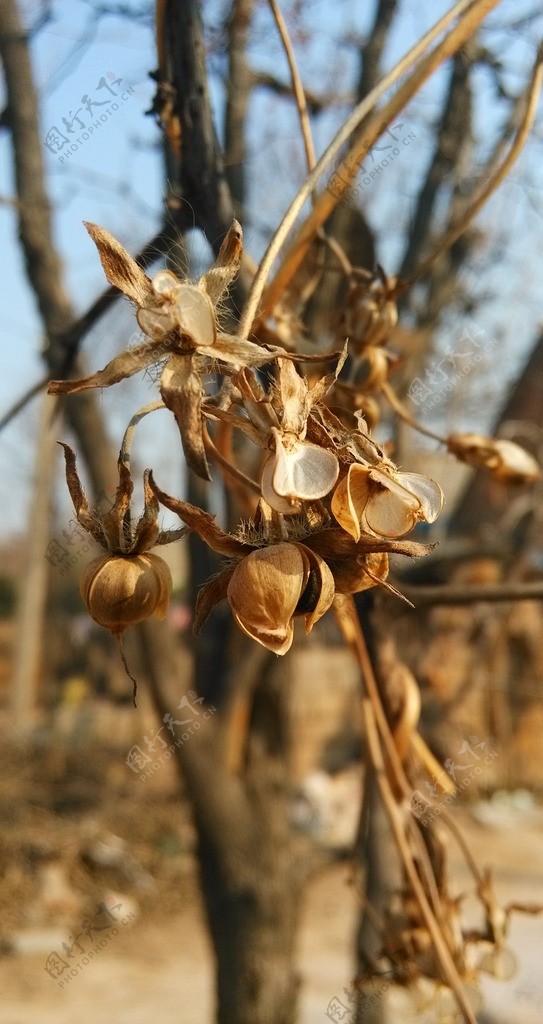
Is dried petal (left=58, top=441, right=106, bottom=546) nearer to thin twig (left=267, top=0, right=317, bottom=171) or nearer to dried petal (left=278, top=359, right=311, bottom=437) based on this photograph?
dried petal (left=278, top=359, right=311, bottom=437)

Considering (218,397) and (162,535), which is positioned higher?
(218,397)

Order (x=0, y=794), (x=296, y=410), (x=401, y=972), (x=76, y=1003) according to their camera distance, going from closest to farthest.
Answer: (x=296, y=410) < (x=401, y=972) < (x=76, y=1003) < (x=0, y=794)

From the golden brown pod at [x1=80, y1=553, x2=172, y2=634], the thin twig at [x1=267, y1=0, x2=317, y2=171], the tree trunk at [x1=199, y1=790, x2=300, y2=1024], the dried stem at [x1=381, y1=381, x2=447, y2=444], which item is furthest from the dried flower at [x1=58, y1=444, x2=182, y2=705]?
the tree trunk at [x1=199, y1=790, x2=300, y2=1024]

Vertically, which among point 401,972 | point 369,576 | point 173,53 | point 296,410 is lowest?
point 401,972

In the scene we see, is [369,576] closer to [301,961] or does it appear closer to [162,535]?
[162,535]

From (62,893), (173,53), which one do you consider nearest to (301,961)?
(62,893)

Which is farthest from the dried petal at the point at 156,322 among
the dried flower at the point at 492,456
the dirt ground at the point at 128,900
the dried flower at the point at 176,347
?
the dirt ground at the point at 128,900

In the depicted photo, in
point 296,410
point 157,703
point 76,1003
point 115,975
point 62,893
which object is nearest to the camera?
point 296,410

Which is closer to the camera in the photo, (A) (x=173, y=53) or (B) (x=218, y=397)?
(B) (x=218, y=397)
